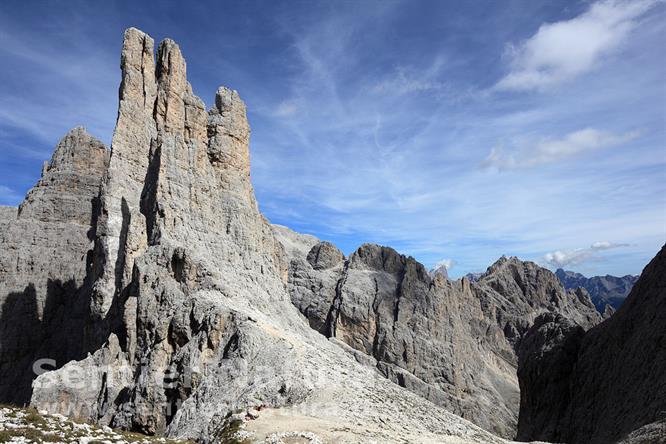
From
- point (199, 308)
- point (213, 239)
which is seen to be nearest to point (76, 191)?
point (213, 239)

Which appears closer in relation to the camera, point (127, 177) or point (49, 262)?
point (127, 177)

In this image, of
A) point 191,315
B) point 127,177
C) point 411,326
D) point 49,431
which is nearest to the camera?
point 49,431

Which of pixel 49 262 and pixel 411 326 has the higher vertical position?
pixel 49 262

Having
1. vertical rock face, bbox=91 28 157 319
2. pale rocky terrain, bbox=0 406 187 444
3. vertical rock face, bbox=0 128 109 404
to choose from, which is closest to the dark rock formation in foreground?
pale rocky terrain, bbox=0 406 187 444

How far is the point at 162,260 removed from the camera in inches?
1678

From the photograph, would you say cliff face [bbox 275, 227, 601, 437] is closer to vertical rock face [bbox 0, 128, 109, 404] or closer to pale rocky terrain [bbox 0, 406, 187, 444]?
vertical rock face [bbox 0, 128, 109, 404]

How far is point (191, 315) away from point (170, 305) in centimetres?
287

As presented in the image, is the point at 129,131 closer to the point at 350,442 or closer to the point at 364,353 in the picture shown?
Answer: the point at 350,442

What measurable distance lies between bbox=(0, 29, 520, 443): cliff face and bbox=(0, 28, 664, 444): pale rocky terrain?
0.50 ft

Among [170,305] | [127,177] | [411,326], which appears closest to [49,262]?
[127,177]

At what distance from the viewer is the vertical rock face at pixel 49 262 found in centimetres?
6288

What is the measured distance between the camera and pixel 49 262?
231 feet

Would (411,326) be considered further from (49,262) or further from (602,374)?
(602,374)

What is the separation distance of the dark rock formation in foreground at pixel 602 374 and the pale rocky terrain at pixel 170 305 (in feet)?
11.6
